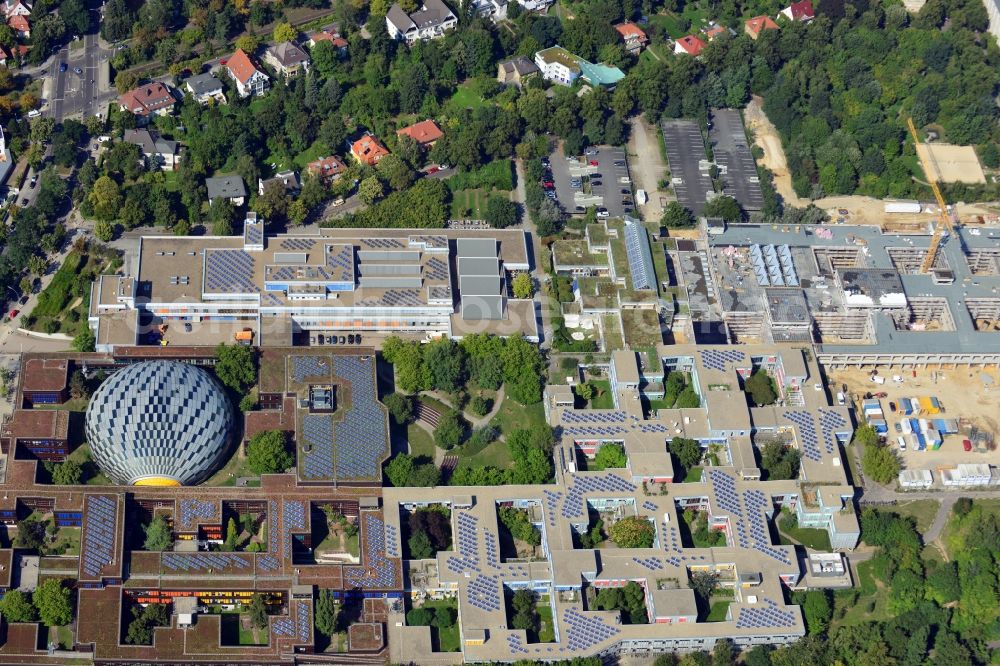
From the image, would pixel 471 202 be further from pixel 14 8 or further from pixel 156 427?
pixel 14 8

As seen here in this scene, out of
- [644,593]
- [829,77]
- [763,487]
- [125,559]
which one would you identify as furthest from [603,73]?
[125,559]

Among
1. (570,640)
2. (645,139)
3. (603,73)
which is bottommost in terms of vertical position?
(570,640)

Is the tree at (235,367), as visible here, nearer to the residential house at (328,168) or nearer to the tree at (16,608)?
the tree at (16,608)

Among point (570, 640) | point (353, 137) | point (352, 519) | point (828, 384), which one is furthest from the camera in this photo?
point (353, 137)

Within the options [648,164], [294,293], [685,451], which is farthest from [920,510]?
[294,293]

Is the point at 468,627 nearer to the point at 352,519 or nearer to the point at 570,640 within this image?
the point at 570,640

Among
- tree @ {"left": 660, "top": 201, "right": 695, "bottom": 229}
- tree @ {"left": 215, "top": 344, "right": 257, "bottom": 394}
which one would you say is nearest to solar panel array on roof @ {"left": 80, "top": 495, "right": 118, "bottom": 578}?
tree @ {"left": 215, "top": 344, "right": 257, "bottom": 394}
